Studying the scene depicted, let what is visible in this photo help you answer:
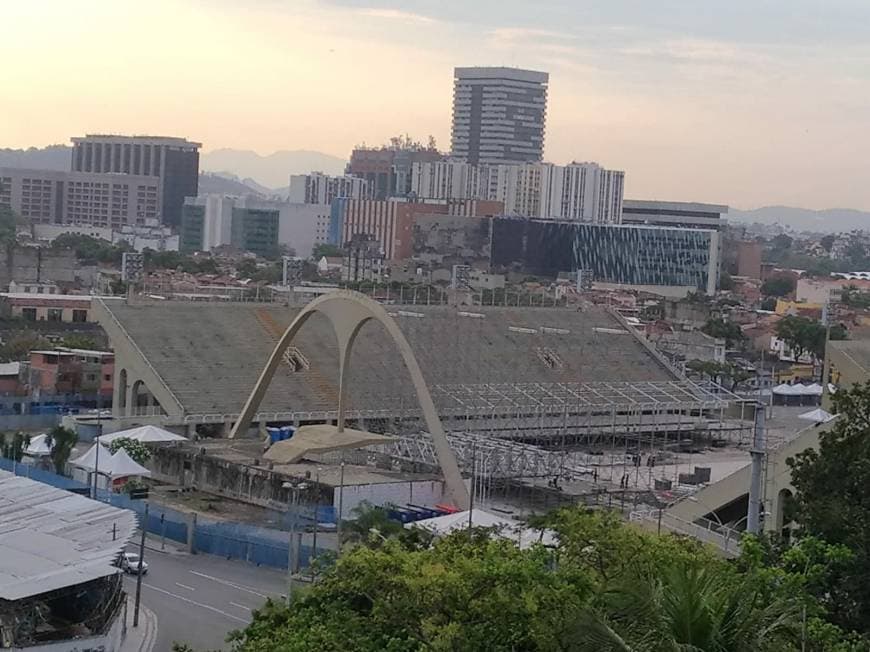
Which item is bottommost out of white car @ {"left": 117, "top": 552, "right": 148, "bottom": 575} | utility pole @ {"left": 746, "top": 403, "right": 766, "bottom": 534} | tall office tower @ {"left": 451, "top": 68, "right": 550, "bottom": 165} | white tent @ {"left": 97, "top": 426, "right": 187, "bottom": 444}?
white car @ {"left": 117, "top": 552, "right": 148, "bottom": 575}

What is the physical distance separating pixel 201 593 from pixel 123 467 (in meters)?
6.38

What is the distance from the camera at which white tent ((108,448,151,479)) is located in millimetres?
24658

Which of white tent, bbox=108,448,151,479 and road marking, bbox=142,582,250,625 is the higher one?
white tent, bbox=108,448,151,479

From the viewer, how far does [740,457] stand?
31.9 m

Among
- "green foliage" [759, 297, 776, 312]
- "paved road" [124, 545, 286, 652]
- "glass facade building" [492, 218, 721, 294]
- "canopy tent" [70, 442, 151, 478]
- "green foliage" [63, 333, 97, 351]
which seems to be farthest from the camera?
"glass facade building" [492, 218, 721, 294]

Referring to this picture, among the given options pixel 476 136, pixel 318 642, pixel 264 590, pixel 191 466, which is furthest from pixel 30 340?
pixel 476 136

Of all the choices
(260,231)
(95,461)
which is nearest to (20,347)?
(95,461)

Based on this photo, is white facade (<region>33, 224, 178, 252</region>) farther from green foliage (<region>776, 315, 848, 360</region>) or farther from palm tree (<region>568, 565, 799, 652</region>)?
palm tree (<region>568, 565, 799, 652</region>)

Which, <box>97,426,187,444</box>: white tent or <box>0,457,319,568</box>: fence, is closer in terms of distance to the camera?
<box>0,457,319,568</box>: fence

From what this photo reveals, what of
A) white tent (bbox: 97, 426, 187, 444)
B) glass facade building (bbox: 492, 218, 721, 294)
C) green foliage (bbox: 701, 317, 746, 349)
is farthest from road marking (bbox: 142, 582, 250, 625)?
glass facade building (bbox: 492, 218, 721, 294)

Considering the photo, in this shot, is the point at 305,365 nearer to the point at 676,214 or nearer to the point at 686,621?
the point at 686,621

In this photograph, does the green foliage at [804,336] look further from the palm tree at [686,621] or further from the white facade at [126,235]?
the white facade at [126,235]

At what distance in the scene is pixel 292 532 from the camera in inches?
760

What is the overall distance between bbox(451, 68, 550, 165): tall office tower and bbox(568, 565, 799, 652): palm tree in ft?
409
